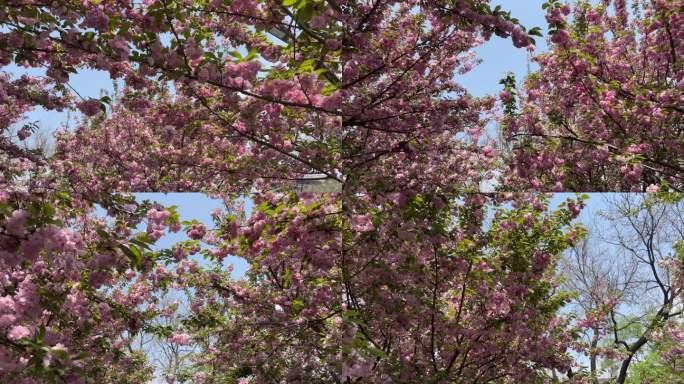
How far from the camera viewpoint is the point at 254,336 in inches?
234

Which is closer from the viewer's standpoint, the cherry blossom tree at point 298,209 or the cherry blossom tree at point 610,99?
the cherry blossom tree at point 298,209

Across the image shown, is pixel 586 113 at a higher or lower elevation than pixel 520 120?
higher

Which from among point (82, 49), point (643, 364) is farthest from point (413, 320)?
point (643, 364)

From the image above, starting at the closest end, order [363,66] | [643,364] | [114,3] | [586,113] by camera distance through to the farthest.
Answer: [114,3], [363,66], [586,113], [643,364]

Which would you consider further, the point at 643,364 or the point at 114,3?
the point at 643,364

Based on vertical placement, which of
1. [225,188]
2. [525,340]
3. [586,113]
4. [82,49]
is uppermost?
[586,113]

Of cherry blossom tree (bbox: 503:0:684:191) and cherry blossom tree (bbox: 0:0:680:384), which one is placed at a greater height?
cherry blossom tree (bbox: 503:0:684:191)

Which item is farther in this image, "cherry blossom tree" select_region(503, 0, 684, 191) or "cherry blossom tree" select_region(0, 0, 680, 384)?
"cherry blossom tree" select_region(503, 0, 684, 191)

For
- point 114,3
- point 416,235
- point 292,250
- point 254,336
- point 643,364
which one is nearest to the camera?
point 114,3

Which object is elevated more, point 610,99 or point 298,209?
point 610,99

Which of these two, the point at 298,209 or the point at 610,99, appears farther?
the point at 610,99

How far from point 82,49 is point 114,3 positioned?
2.02 ft

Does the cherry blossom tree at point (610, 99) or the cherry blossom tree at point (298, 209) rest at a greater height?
the cherry blossom tree at point (610, 99)

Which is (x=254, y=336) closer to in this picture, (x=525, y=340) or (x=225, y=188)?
(x=225, y=188)
